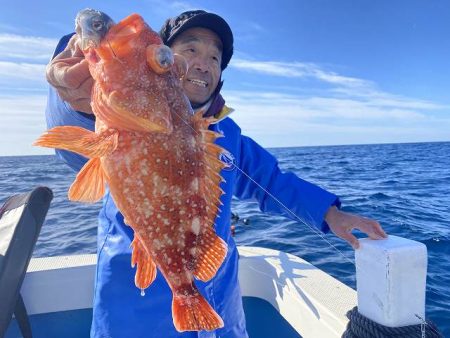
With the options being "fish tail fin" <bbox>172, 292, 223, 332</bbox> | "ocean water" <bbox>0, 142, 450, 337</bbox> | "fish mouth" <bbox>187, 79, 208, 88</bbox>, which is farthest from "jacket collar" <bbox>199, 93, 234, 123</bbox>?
"ocean water" <bbox>0, 142, 450, 337</bbox>

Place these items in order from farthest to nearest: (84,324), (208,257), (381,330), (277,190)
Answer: (84,324)
(277,190)
(381,330)
(208,257)

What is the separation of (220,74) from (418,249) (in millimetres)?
1715

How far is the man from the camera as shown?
6.56 feet

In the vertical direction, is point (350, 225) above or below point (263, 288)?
above

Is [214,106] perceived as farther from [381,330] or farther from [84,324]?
[84,324]

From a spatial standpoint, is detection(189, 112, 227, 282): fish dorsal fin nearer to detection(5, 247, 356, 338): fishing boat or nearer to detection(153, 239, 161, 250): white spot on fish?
detection(153, 239, 161, 250): white spot on fish

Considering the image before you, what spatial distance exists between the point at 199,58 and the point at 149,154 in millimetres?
1217

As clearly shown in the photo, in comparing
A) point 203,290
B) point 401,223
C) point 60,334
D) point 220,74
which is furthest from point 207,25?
point 401,223

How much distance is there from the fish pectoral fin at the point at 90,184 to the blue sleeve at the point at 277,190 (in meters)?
1.34

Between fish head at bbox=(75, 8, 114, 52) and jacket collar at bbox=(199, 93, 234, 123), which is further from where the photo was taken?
jacket collar at bbox=(199, 93, 234, 123)

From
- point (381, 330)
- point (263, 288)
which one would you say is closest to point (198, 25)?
point (381, 330)

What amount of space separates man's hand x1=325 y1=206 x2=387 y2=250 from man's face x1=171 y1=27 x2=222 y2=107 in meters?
1.26

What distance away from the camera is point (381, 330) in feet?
6.68

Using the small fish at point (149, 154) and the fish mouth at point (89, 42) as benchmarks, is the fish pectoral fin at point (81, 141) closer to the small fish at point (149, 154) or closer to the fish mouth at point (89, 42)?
the small fish at point (149, 154)
